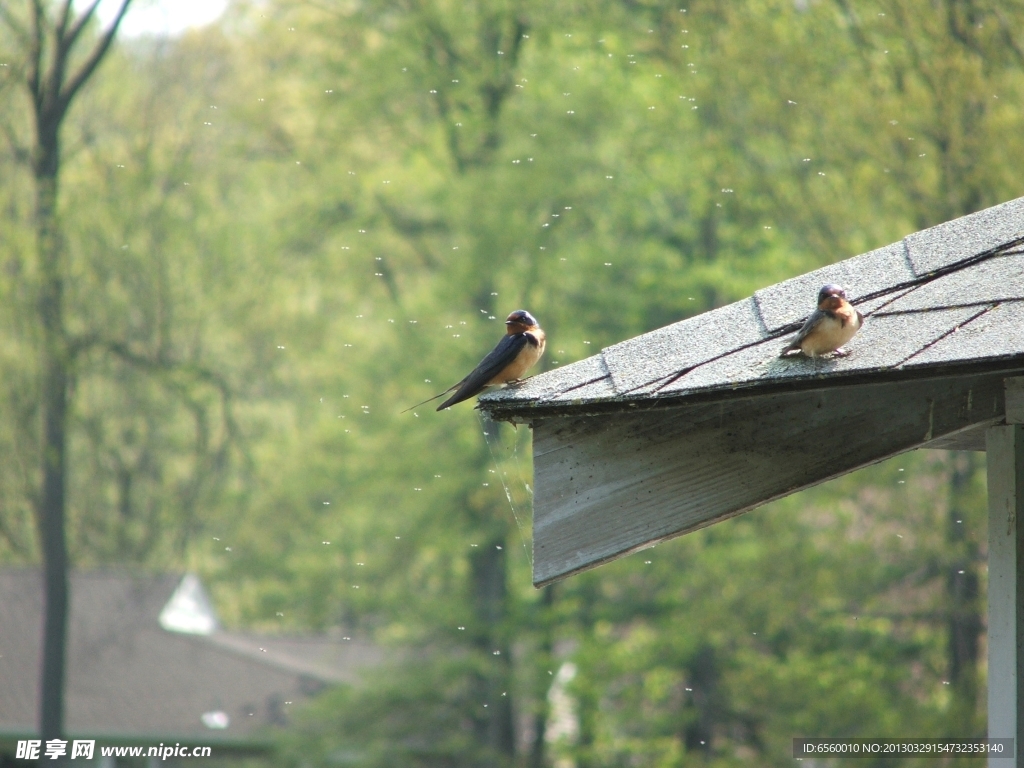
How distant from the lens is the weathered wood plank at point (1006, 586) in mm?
2213

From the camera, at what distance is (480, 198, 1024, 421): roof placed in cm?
212

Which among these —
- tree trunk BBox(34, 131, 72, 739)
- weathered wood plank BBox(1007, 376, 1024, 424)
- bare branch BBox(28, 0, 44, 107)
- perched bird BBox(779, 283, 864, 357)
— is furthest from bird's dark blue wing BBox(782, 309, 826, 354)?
bare branch BBox(28, 0, 44, 107)

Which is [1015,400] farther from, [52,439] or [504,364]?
[52,439]

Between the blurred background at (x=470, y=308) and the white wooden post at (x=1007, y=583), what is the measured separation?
9.21 meters

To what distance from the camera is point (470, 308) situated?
17250mm

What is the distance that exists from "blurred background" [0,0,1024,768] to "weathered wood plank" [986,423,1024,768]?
9212 millimetres

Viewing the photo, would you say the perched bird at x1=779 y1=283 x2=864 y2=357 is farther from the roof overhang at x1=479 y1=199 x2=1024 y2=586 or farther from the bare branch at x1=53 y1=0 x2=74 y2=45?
the bare branch at x1=53 y1=0 x2=74 y2=45

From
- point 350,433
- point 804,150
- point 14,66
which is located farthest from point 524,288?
point 14,66

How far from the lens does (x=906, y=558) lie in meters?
12.6

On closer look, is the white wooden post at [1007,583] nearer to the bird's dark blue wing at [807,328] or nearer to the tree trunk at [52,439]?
the bird's dark blue wing at [807,328]

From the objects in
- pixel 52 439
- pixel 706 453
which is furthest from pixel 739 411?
pixel 52 439

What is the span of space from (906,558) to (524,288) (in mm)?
6904

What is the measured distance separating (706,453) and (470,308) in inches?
588

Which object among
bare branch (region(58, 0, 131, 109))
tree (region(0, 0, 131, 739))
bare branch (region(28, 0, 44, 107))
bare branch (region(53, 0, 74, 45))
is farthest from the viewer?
bare branch (region(53, 0, 74, 45))
